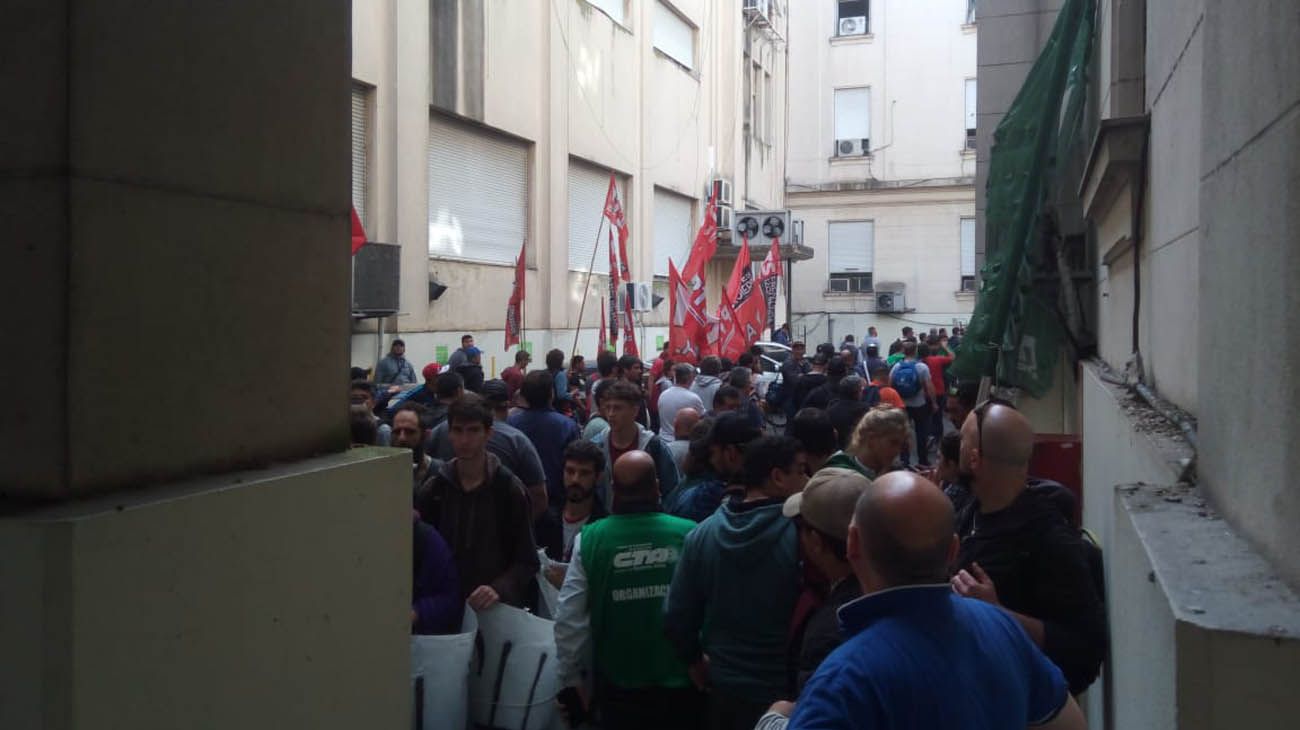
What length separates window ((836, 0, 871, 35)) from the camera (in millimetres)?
40562

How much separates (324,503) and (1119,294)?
5.48 metres

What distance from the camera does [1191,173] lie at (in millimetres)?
3959

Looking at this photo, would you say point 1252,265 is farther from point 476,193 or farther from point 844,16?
point 844,16

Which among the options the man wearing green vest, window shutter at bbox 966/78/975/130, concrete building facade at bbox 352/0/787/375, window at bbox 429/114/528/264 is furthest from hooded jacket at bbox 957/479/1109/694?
window shutter at bbox 966/78/975/130

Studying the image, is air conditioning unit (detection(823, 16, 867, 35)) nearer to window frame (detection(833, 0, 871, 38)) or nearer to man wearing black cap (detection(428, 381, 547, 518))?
window frame (detection(833, 0, 871, 38))

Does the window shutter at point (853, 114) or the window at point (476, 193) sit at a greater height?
the window shutter at point (853, 114)

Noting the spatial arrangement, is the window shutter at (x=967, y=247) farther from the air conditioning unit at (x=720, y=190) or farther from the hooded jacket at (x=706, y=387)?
the hooded jacket at (x=706, y=387)

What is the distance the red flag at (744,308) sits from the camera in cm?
1653

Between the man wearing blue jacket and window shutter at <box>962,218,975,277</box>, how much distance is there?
36.0 m

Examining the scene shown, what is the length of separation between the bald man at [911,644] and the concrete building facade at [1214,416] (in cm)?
32

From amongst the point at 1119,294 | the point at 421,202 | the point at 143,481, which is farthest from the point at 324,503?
the point at 421,202

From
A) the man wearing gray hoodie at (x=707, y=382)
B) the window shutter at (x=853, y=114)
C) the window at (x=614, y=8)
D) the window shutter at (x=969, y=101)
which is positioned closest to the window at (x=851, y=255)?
the window shutter at (x=853, y=114)

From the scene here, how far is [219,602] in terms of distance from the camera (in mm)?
2424

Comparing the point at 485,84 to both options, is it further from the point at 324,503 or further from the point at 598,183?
the point at 324,503
